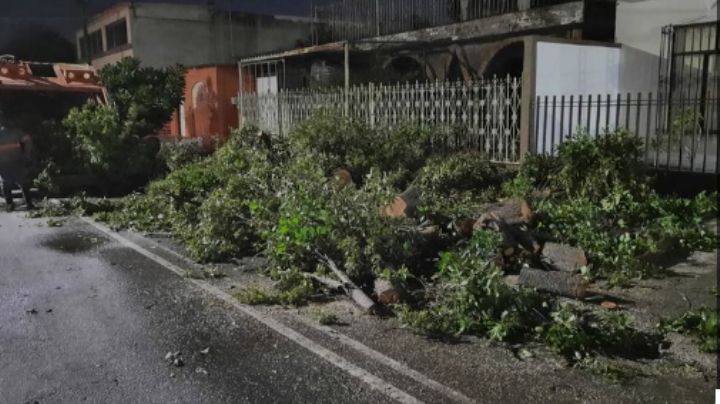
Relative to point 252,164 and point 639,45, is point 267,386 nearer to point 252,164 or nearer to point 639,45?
point 252,164

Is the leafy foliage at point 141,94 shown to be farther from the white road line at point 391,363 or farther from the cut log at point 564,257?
the cut log at point 564,257

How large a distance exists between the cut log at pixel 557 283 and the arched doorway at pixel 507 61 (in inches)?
356

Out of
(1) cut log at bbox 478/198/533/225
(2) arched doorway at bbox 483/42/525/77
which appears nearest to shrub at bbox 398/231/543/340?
(1) cut log at bbox 478/198/533/225

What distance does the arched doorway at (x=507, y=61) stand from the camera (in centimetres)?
1361

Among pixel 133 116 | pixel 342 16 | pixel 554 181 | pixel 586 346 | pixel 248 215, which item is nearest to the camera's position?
pixel 586 346

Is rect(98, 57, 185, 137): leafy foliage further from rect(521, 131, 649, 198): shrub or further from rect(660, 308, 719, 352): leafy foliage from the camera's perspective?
rect(660, 308, 719, 352): leafy foliage

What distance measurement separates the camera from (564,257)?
5965mm

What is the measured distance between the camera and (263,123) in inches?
669

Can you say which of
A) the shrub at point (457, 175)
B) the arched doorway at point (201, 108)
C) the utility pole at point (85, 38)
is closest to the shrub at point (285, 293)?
the shrub at point (457, 175)

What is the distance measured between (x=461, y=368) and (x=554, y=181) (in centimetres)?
505

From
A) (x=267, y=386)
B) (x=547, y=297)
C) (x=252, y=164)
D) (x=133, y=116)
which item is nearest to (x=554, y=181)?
(x=547, y=297)

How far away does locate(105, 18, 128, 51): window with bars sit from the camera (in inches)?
938

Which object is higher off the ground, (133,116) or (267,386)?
(133,116)

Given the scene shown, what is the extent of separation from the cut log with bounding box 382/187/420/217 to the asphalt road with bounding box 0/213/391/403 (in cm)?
192
